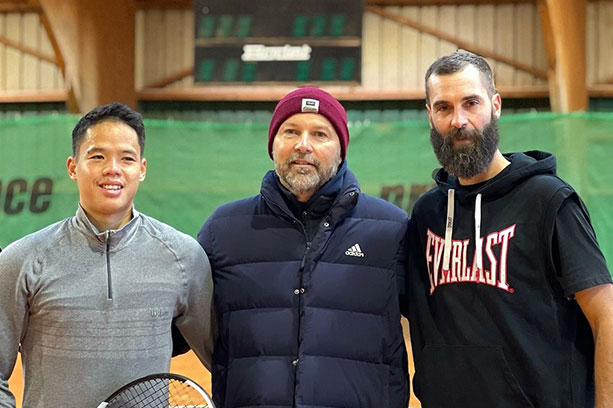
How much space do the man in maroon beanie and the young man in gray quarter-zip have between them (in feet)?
0.75

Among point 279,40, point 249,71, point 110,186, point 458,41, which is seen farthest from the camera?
point 458,41

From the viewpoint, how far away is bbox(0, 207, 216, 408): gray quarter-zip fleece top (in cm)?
212

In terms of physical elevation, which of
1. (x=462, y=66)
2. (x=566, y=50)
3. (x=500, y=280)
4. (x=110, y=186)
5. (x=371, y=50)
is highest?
(x=371, y=50)

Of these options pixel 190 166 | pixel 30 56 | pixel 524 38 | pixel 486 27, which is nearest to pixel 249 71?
pixel 190 166

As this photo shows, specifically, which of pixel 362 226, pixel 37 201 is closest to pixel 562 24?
pixel 37 201

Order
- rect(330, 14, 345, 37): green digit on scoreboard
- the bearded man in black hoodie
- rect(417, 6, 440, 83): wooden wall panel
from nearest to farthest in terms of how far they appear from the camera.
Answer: the bearded man in black hoodie → rect(330, 14, 345, 37): green digit on scoreboard → rect(417, 6, 440, 83): wooden wall panel

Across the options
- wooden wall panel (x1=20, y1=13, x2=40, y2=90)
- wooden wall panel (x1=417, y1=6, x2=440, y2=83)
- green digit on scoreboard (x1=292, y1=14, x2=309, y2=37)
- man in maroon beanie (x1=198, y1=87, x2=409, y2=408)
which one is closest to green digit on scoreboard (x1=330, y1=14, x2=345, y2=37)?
green digit on scoreboard (x1=292, y1=14, x2=309, y2=37)

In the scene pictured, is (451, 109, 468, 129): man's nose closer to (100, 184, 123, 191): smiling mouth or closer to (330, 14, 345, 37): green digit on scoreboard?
(100, 184, 123, 191): smiling mouth

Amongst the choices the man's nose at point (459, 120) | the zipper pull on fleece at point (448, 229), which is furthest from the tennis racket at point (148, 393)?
the man's nose at point (459, 120)

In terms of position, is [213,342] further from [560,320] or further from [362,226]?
[560,320]

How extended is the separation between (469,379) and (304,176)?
2.63ft

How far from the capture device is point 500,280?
2.16 meters

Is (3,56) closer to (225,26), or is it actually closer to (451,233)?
(225,26)

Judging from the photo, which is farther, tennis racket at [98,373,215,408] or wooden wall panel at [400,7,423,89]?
wooden wall panel at [400,7,423,89]
